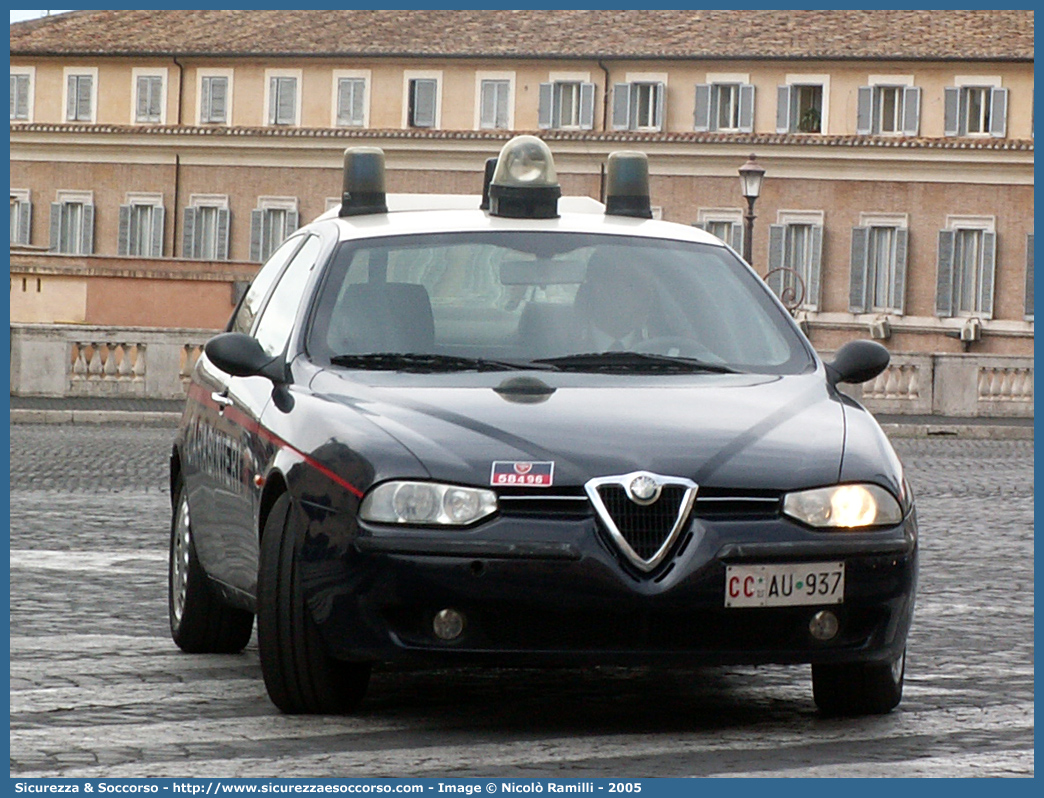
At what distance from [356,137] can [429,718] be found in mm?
59069

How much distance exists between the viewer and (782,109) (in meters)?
62.5

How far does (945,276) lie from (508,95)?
13450mm

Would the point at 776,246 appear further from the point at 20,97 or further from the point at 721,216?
the point at 20,97

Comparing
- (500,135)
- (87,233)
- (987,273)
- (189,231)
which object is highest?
(500,135)

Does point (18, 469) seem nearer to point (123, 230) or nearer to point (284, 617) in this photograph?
point (284, 617)

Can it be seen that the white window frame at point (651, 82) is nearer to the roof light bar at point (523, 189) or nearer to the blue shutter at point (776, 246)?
the blue shutter at point (776, 246)

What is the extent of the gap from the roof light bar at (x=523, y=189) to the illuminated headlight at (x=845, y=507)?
205 centimetres

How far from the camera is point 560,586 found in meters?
6.03

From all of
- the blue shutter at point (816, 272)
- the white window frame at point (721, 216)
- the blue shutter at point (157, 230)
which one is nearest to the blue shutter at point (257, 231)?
the blue shutter at point (157, 230)

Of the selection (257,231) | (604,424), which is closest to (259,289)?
(604,424)

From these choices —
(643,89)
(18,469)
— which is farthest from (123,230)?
(18,469)

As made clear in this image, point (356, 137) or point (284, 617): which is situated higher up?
point (356, 137)

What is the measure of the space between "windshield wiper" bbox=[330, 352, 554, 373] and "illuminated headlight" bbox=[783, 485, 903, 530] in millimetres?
1144

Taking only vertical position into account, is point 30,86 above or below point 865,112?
above
